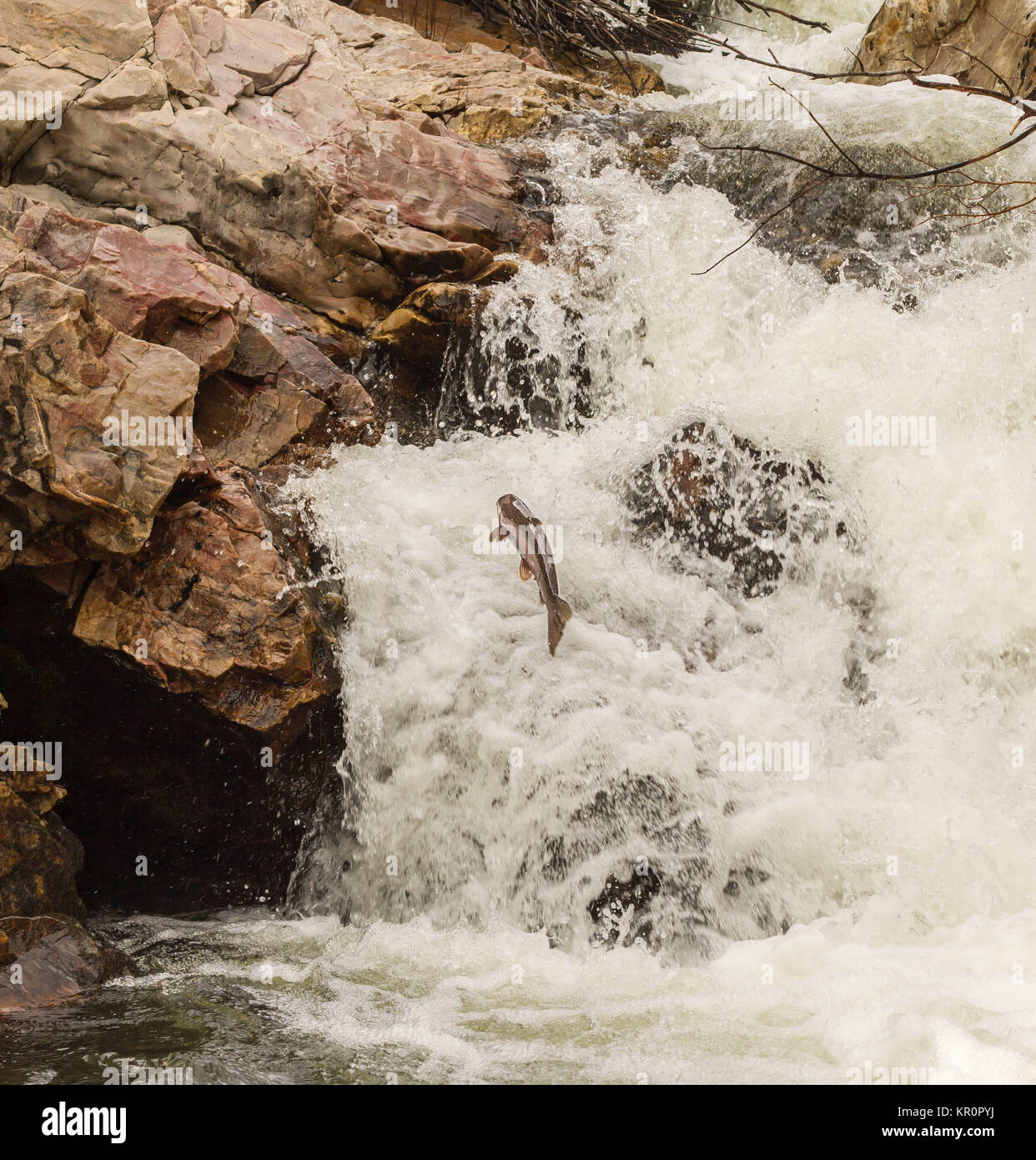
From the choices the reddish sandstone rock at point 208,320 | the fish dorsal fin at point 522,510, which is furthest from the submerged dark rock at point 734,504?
the reddish sandstone rock at point 208,320

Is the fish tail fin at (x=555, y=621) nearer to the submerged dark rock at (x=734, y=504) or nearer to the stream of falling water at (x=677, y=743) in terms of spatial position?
the stream of falling water at (x=677, y=743)

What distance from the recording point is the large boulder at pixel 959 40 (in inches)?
268

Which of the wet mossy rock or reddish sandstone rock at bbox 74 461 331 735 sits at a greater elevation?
reddish sandstone rock at bbox 74 461 331 735

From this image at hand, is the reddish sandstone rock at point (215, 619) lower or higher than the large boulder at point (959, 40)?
lower

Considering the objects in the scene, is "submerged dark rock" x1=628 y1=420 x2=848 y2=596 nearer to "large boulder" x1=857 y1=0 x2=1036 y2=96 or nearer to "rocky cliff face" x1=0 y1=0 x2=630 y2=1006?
"rocky cliff face" x1=0 y1=0 x2=630 y2=1006

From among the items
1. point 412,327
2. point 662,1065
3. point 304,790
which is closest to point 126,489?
point 304,790

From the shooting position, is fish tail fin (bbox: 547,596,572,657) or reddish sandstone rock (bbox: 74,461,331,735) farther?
fish tail fin (bbox: 547,596,572,657)

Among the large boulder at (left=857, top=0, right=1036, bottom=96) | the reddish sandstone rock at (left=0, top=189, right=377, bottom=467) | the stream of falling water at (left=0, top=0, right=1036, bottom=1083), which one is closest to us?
the stream of falling water at (left=0, top=0, right=1036, bottom=1083)

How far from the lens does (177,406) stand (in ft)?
13.7

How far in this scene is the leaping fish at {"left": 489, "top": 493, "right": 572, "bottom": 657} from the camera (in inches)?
172

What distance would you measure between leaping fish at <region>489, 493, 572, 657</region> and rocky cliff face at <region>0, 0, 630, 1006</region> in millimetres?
912

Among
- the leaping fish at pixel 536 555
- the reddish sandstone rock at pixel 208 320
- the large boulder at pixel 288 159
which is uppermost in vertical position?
the large boulder at pixel 288 159

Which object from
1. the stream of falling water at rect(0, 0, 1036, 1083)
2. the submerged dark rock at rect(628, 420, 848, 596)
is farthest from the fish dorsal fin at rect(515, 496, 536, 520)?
the submerged dark rock at rect(628, 420, 848, 596)

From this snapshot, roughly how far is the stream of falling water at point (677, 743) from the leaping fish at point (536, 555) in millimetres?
141
